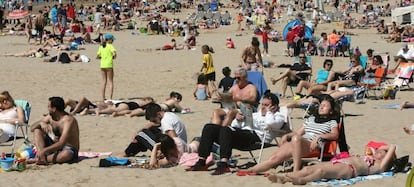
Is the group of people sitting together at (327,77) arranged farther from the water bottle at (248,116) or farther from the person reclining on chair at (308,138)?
the person reclining on chair at (308,138)

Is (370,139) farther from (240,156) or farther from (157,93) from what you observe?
(157,93)

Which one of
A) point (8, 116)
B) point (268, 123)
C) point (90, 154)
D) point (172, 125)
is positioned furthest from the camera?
point (8, 116)

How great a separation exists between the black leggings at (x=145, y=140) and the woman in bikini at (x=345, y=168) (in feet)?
5.32

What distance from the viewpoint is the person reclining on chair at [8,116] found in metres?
8.44

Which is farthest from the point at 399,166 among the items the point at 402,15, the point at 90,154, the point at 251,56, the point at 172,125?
the point at 402,15

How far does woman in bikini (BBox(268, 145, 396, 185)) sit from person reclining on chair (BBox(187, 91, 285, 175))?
0.61m

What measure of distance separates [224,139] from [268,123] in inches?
18.8

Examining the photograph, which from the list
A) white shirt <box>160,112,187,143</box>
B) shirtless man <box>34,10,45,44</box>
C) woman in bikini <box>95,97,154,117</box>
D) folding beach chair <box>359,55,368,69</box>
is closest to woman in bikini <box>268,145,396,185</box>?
white shirt <box>160,112,187,143</box>

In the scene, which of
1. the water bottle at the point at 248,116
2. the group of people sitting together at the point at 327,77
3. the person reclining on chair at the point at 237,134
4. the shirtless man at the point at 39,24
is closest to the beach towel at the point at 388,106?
the group of people sitting together at the point at 327,77

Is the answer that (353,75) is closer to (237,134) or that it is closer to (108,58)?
(108,58)

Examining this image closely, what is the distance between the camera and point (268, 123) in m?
7.27

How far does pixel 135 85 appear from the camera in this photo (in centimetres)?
1578

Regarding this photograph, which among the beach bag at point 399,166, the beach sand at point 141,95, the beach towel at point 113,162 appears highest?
the beach bag at point 399,166

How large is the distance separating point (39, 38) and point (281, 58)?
977 centimetres
